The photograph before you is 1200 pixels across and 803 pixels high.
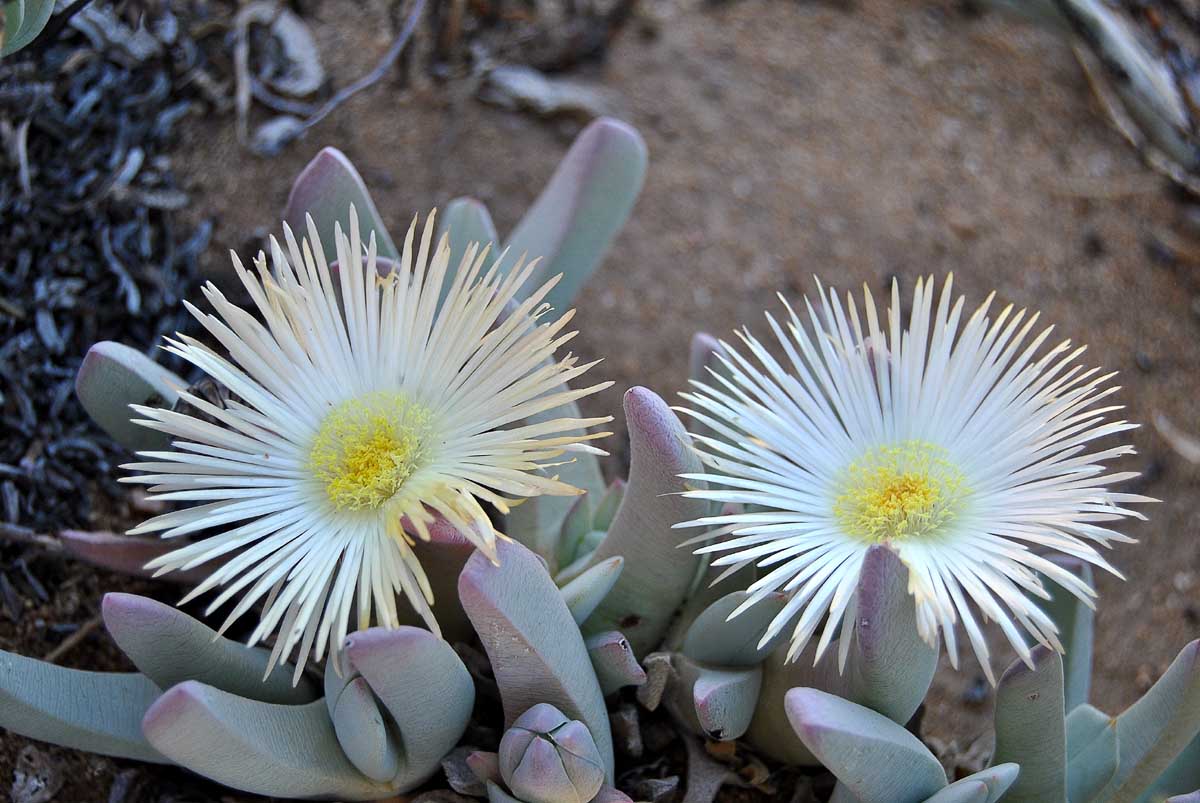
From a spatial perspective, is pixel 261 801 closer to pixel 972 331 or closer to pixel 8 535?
pixel 8 535

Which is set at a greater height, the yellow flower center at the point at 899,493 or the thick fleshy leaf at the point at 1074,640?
the yellow flower center at the point at 899,493

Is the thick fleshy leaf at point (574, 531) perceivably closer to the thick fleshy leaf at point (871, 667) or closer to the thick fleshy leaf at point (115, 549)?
the thick fleshy leaf at point (871, 667)

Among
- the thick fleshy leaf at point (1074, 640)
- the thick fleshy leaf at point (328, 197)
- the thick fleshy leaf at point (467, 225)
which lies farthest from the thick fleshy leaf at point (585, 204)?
the thick fleshy leaf at point (1074, 640)

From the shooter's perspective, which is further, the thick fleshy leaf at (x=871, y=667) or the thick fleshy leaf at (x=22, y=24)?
the thick fleshy leaf at (x=22, y=24)

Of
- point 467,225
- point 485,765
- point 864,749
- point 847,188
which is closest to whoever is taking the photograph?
point 864,749

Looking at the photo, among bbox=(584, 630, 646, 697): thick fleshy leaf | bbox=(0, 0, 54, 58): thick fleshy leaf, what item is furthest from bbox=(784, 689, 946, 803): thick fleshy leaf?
bbox=(0, 0, 54, 58): thick fleshy leaf

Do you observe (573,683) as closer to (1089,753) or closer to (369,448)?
(369,448)

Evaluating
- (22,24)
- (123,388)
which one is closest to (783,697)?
(123,388)
